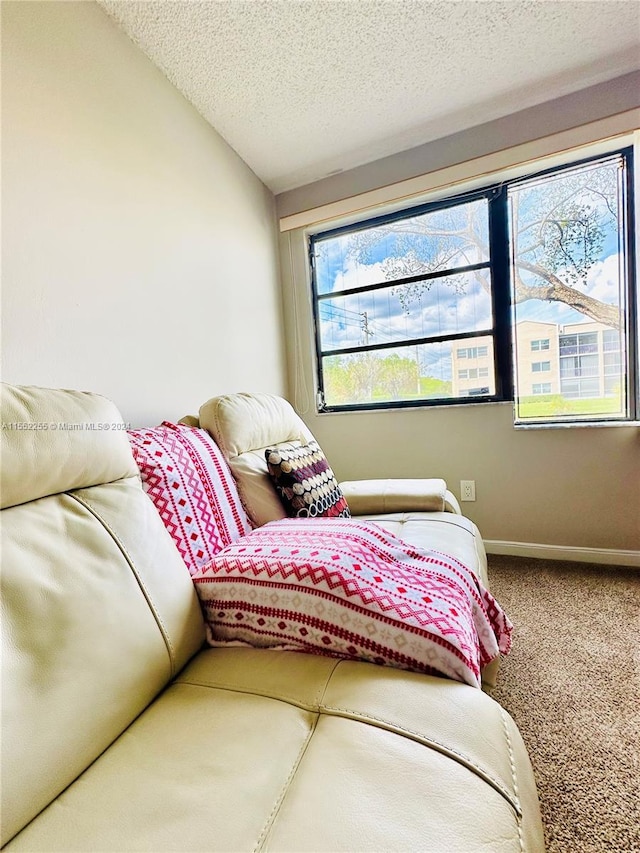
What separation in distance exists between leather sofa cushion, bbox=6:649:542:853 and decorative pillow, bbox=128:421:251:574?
34 centimetres

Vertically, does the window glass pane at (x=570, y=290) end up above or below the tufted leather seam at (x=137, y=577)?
above

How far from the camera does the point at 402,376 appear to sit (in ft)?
7.77

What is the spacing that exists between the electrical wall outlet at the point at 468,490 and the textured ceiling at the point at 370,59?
1.93 metres

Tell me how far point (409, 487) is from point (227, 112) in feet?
6.44

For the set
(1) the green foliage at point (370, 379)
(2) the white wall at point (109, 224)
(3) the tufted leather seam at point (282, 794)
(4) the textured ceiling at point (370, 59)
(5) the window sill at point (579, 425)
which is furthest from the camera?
(1) the green foliage at point (370, 379)

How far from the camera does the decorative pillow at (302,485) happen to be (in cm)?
131

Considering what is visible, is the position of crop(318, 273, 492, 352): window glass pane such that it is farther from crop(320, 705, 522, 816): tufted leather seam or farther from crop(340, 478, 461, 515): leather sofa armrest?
crop(320, 705, 522, 816): tufted leather seam

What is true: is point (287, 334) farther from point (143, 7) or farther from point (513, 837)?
point (513, 837)

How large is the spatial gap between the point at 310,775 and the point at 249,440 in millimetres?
1039

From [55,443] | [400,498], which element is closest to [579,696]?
[400,498]

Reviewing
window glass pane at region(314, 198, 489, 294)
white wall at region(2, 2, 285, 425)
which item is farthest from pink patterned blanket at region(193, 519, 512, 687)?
window glass pane at region(314, 198, 489, 294)

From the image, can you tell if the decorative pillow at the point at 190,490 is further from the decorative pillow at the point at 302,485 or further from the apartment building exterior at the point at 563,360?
the apartment building exterior at the point at 563,360

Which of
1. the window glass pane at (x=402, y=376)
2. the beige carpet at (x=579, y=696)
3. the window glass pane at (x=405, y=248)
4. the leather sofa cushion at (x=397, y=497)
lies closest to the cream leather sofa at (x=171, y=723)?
the beige carpet at (x=579, y=696)

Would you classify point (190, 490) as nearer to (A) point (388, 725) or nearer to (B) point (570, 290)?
(A) point (388, 725)
